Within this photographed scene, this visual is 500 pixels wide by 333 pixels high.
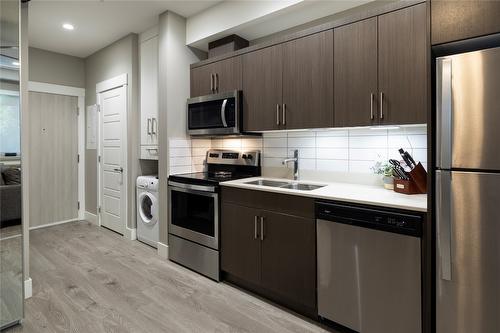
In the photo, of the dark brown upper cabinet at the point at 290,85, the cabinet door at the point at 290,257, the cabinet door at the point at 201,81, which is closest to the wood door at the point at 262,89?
the dark brown upper cabinet at the point at 290,85

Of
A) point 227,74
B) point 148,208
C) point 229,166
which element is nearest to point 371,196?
point 229,166

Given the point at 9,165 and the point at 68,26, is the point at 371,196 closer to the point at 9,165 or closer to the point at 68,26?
the point at 9,165

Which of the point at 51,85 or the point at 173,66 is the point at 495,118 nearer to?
the point at 173,66

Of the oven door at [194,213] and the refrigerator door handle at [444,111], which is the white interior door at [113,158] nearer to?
the oven door at [194,213]

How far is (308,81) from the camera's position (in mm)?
2357

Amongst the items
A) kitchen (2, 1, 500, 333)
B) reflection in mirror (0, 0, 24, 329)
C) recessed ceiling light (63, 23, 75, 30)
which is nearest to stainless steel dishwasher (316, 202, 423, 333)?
kitchen (2, 1, 500, 333)

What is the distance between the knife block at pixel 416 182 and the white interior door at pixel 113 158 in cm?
335

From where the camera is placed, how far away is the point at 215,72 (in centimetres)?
305

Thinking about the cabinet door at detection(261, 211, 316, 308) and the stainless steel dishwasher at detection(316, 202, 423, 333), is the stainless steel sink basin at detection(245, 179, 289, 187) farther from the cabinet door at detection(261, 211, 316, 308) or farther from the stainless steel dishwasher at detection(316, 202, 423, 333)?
the stainless steel dishwasher at detection(316, 202, 423, 333)

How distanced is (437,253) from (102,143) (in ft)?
14.3

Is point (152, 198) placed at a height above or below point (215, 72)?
below

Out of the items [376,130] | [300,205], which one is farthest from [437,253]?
[376,130]

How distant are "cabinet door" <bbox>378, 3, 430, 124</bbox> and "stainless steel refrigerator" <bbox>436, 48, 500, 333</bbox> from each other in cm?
45

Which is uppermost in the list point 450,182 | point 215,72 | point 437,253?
point 215,72
